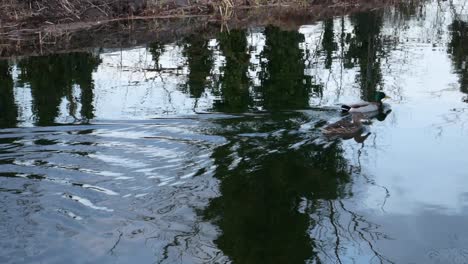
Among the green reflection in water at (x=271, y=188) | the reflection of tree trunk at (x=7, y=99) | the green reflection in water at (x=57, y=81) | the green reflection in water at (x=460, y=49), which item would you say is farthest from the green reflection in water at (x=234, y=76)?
the green reflection in water at (x=460, y=49)

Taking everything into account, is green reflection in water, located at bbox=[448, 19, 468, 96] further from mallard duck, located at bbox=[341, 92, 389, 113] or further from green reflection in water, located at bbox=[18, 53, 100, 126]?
green reflection in water, located at bbox=[18, 53, 100, 126]

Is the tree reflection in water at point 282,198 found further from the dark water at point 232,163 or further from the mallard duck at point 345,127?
the mallard duck at point 345,127

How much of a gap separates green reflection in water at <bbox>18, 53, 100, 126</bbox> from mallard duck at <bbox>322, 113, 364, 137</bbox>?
4.22 meters

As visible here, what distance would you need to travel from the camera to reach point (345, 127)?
35.5 ft

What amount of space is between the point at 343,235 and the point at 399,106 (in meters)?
5.79

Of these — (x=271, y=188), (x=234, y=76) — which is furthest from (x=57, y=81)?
(x=271, y=188)

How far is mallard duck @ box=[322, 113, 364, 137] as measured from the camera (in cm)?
1070

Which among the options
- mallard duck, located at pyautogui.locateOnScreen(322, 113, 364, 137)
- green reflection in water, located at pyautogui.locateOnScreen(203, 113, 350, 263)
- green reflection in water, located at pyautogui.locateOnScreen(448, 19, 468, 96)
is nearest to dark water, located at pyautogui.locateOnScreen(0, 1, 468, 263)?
green reflection in water, located at pyautogui.locateOnScreen(203, 113, 350, 263)

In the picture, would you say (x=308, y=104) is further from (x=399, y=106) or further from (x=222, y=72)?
(x=222, y=72)

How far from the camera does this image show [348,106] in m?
11.9

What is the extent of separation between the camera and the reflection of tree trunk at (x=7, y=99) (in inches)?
456

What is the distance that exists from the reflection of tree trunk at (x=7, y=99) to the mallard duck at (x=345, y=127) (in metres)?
5.33

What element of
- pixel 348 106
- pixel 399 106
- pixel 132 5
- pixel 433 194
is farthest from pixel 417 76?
pixel 132 5

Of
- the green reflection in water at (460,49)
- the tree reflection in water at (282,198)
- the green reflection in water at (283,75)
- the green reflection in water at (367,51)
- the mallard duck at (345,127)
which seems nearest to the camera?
the tree reflection in water at (282,198)
